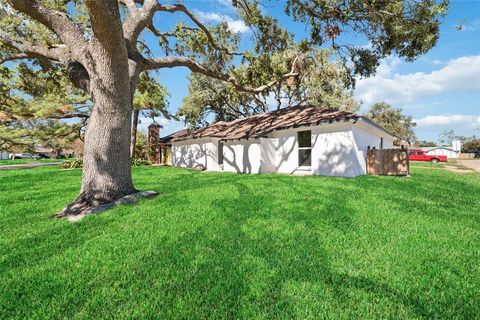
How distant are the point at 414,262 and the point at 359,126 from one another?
11.9 m

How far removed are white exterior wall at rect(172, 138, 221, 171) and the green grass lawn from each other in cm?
1355

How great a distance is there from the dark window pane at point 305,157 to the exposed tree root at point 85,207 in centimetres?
1020

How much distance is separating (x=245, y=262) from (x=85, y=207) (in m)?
5.15

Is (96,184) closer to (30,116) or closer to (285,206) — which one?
(285,206)

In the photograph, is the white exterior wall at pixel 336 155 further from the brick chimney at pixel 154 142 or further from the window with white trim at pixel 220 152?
the brick chimney at pixel 154 142

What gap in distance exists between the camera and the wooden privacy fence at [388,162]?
14209 millimetres

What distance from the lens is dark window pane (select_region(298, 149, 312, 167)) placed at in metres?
15.0

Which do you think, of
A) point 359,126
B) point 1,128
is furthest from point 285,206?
point 1,128

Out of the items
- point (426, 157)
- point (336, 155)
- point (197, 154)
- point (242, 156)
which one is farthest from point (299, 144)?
point (426, 157)

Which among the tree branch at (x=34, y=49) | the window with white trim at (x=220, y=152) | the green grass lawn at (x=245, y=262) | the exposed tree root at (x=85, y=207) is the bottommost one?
the green grass lawn at (x=245, y=262)

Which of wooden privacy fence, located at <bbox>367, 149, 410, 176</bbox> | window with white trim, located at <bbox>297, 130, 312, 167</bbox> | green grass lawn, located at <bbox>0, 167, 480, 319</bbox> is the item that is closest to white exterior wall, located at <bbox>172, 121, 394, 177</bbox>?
window with white trim, located at <bbox>297, 130, 312, 167</bbox>

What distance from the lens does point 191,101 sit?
2878cm

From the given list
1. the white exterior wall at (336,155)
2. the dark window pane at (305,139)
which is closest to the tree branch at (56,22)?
the dark window pane at (305,139)

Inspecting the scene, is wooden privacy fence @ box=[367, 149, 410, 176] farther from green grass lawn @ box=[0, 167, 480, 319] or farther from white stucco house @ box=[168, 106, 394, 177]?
green grass lawn @ box=[0, 167, 480, 319]
